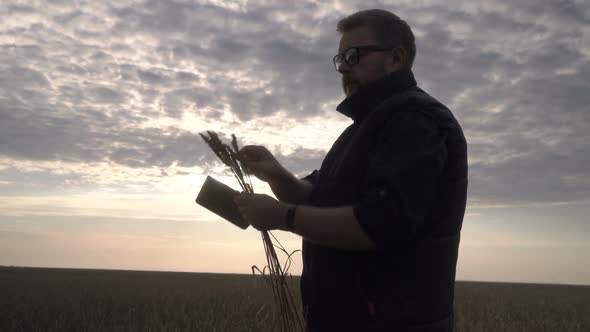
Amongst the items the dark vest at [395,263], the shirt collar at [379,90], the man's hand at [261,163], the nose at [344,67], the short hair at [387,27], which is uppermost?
the short hair at [387,27]

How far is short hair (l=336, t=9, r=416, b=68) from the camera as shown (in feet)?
7.92

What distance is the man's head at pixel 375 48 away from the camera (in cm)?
241

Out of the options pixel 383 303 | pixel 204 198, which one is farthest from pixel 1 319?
pixel 383 303

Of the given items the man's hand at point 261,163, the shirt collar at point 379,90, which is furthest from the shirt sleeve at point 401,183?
the man's hand at point 261,163

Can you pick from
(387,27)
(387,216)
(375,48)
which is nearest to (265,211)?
(387,216)

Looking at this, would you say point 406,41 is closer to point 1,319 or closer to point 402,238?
point 402,238

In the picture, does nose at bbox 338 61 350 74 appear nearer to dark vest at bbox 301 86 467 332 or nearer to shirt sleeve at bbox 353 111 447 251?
dark vest at bbox 301 86 467 332

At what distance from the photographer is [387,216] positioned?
174 centimetres

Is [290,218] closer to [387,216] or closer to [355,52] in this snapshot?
[387,216]

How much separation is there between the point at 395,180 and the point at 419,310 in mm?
563

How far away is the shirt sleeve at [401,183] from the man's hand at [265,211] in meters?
0.35

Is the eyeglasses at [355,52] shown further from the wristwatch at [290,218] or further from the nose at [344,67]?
the wristwatch at [290,218]

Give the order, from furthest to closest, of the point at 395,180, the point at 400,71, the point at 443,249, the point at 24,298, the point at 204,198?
the point at 24,298 → the point at 204,198 → the point at 400,71 → the point at 443,249 → the point at 395,180

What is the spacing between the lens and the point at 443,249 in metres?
2.07
